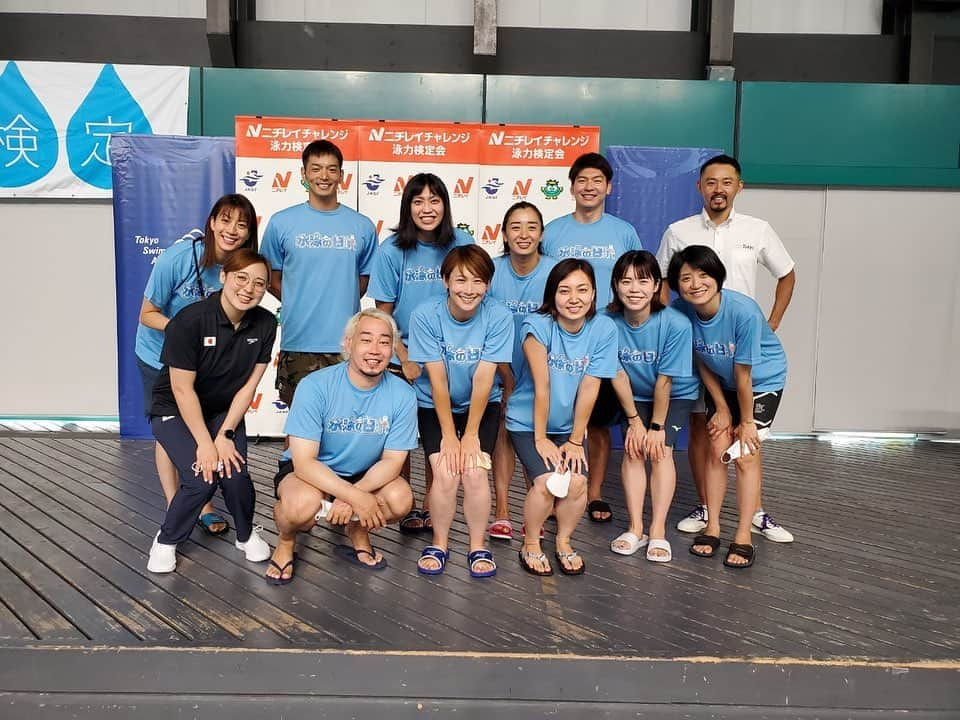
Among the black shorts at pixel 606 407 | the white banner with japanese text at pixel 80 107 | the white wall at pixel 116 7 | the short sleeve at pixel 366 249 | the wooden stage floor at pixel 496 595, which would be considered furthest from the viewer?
the white wall at pixel 116 7

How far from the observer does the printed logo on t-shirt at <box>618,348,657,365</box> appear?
9.96ft

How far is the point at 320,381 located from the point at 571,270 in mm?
924

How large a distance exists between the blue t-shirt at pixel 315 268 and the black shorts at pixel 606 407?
1.07 meters

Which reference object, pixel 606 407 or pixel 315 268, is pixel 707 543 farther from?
pixel 315 268

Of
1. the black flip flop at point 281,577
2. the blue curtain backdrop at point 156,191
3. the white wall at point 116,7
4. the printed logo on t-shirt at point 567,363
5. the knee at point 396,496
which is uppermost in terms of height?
the white wall at point 116,7

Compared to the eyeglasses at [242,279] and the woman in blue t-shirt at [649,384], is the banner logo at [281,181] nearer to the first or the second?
the eyeglasses at [242,279]

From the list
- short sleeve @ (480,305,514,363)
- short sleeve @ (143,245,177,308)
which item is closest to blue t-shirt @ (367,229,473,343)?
short sleeve @ (480,305,514,363)

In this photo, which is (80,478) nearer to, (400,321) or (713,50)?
(400,321)

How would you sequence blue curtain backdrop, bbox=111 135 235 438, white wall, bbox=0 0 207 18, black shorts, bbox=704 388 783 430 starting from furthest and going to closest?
white wall, bbox=0 0 207 18 < blue curtain backdrop, bbox=111 135 235 438 < black shorts, bbox=704 388 783 430

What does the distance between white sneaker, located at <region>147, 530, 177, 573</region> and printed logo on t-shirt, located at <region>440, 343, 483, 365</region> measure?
1.14 meters

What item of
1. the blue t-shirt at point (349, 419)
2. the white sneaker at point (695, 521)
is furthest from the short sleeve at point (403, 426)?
the white sneaker at point (695, 521)

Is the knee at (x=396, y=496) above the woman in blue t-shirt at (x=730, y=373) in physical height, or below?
below

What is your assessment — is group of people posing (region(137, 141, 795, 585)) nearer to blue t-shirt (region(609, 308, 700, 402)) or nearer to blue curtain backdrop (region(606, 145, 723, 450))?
blue t-shirt (region(609, 308, 700, 402))

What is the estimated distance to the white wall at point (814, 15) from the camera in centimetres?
646
